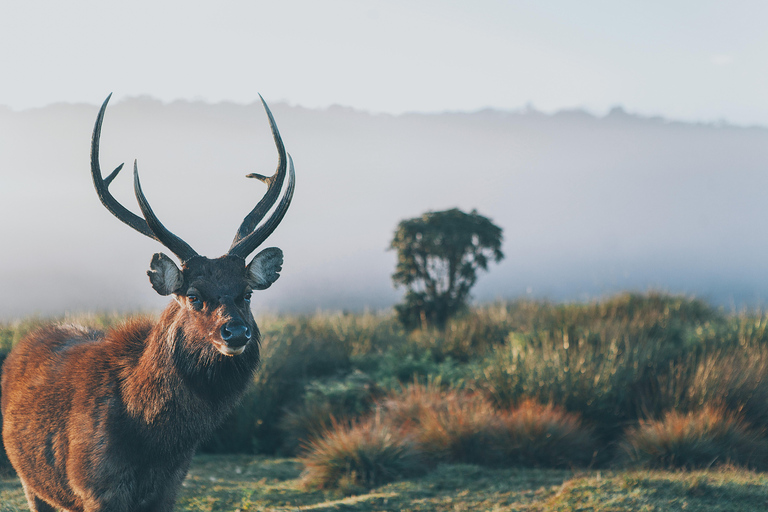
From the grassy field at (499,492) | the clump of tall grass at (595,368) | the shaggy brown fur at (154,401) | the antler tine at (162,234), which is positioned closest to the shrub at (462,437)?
the grassy field at (499,492)

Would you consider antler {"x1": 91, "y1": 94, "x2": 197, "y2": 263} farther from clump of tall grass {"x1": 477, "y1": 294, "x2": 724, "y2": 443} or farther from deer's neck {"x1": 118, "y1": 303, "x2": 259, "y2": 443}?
clump of tall grass {"x1": 477, "y1": 294, "x2": 724, "y2": 443}

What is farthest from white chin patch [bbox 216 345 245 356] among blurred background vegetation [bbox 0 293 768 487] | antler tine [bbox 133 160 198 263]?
blurred background vegetation [bbox 0 293 768 487]

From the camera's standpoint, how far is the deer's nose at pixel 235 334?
3.76 m

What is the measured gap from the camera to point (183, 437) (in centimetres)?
424

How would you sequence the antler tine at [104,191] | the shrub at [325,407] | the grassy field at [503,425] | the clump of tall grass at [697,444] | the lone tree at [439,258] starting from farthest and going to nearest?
the lone tree at [439,258], the shrub at [325,407], the clump of tall grass at [697,444], the grassy field at [503,425], the antler tine at [104,191]

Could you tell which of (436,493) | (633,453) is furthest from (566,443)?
(436,493)

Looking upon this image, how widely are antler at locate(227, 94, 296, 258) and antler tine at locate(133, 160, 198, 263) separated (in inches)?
10.3

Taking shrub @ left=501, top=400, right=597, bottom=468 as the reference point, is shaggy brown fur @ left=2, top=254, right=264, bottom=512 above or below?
above

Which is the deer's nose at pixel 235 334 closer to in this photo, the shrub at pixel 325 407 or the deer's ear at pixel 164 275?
the deer's ear at pixel 164 275

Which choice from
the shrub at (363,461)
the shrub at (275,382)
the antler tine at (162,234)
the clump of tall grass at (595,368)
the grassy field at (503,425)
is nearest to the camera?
the antler tine at (162,234)

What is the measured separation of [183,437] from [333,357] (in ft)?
23.5

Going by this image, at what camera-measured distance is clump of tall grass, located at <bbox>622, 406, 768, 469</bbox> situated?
24.4 ft

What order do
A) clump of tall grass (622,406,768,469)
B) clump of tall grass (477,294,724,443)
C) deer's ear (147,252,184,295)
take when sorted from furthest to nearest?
clump of tall grass (477,294,724,443)
clump of tall grass (622,406,768,469)
deer's ear (147,252,184,295)

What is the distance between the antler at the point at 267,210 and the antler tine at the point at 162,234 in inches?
10.3
